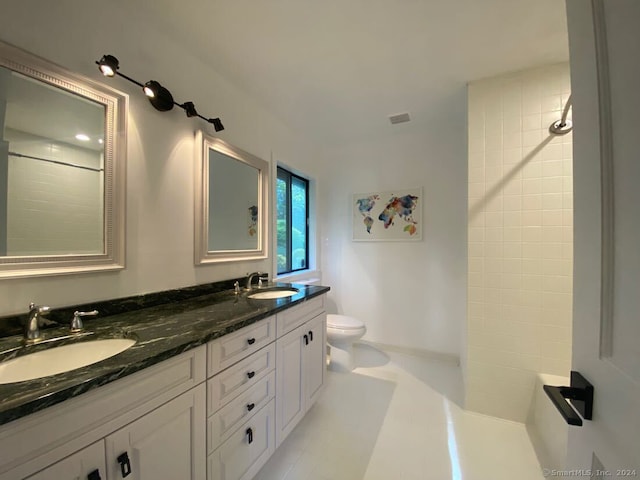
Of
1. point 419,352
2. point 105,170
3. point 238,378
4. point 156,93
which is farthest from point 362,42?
point 419,352

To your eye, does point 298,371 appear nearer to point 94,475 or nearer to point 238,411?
point 238,411

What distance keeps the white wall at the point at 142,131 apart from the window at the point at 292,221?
0.84m

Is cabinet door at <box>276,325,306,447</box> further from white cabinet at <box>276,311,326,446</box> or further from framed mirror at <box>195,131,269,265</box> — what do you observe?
framed mirror at <box>195,131,269,265</box>

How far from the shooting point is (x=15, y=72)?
3.12 ft

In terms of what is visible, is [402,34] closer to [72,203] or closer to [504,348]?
[72,203]

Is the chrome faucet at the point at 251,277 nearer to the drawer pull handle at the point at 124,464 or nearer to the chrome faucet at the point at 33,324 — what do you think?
the chrome faucet at the point at 33,324

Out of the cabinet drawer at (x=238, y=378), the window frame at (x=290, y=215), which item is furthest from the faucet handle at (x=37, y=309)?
the window frame at (x=290, y=215)

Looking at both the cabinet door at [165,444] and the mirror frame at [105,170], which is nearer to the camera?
the cabinet door at [165,444]

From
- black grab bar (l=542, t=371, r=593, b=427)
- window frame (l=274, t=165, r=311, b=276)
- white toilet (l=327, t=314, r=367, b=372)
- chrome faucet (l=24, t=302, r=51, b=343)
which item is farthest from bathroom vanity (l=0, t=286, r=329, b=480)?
window frame (l=274, t=165, r=311, b=276)

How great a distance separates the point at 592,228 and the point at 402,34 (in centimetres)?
146

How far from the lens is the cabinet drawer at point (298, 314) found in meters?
1.45

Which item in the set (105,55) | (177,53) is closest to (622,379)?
(105,55)

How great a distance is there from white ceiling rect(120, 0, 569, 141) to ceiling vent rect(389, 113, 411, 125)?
0.91 ft

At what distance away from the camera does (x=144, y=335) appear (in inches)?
37.5
